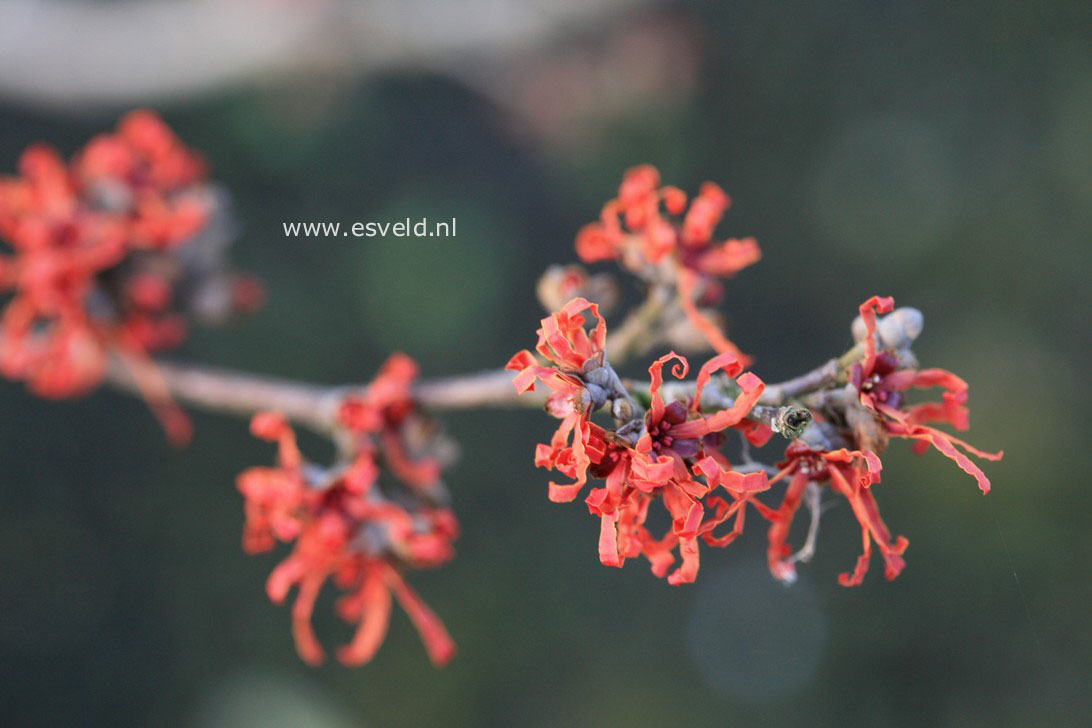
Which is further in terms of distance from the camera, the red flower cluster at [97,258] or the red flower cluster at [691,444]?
the red flower cluster at [97,258]

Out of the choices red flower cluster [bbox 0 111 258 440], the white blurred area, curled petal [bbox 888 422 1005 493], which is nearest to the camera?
curled petal [bbox 888 422 1005 493]

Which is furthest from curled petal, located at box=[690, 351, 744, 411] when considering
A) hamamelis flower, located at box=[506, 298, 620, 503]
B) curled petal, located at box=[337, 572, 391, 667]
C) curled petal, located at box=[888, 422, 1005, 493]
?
curled petal, located at box=[337, 572, 391, 667]

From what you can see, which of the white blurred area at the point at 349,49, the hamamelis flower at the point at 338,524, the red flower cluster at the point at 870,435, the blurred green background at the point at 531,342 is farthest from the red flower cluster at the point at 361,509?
the blurred green background at the point at 531,342

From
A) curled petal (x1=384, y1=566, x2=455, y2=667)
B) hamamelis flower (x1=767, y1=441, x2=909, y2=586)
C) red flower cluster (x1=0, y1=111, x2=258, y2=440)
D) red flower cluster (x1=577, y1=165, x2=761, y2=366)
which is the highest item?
red flower cluster (x1=0, y1=111, x2=258, y2=440)

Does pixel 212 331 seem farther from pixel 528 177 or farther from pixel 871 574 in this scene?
pixel 871 574

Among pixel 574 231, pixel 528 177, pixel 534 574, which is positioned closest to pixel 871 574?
pixel 534 574

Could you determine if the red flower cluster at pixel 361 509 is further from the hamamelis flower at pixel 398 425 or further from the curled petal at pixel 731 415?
the curled petal at pixel 731 415

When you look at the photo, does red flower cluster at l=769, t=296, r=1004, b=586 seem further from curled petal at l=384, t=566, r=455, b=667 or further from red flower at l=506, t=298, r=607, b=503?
curled petal at l=384, t=566, r=455, b=667
